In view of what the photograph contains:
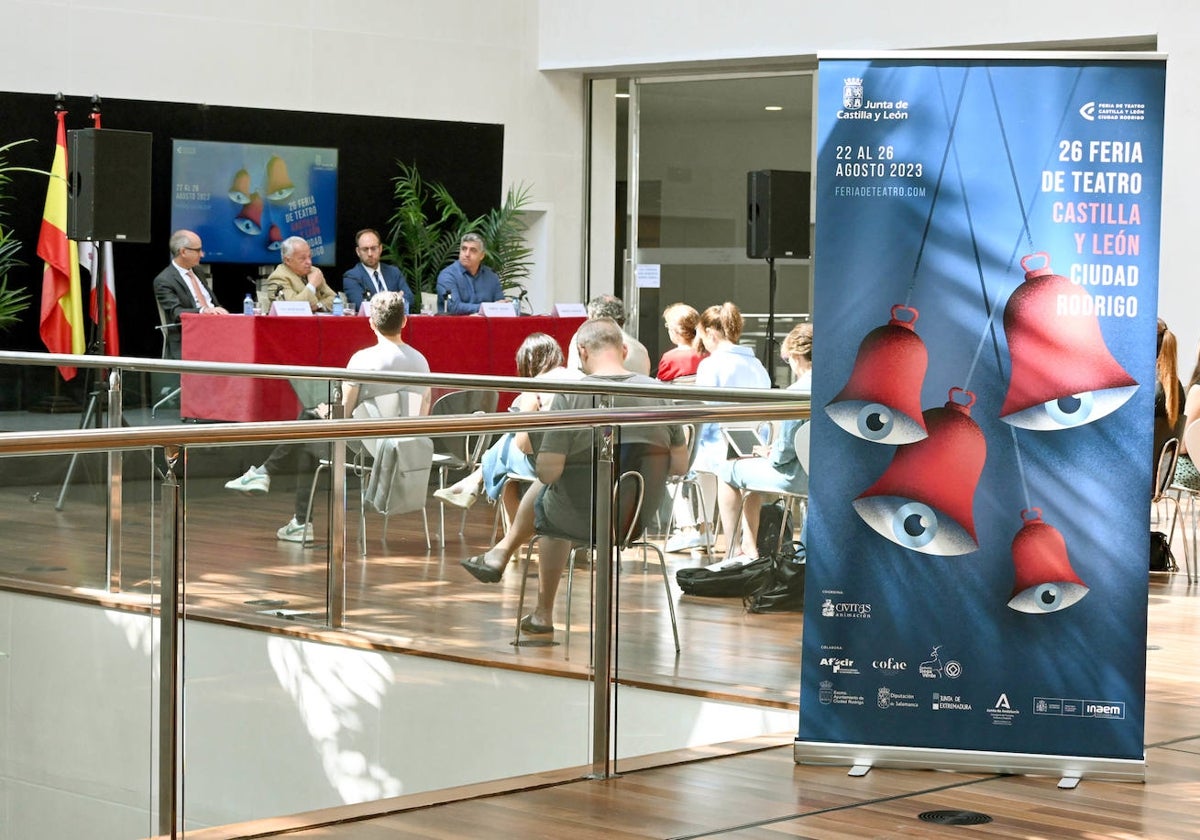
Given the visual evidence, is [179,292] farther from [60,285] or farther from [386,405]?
[386,405]

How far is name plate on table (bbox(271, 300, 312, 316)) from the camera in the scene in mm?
11008

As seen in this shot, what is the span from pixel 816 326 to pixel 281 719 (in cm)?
150

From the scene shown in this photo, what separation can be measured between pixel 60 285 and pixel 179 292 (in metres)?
1.00

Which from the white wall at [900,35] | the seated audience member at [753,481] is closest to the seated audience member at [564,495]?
the seated audience member at [753,481]

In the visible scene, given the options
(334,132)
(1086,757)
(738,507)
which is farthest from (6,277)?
(1086,757)

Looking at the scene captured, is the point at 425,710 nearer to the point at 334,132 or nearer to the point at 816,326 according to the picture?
the point at 816,326

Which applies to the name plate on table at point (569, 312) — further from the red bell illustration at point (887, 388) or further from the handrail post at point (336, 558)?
the red bell illustration at point (887, 388)

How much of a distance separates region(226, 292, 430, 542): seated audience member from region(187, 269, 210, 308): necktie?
3397 millimetres

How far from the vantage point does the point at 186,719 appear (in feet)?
11.5

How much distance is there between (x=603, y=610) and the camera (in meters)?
4.32

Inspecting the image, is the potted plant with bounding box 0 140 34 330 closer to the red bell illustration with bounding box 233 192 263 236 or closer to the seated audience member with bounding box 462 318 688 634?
the red bell illustration with bounding box 233 192 263 236

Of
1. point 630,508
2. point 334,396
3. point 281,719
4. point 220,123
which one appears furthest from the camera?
point 220,123

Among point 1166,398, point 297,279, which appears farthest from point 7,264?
point 1166,398

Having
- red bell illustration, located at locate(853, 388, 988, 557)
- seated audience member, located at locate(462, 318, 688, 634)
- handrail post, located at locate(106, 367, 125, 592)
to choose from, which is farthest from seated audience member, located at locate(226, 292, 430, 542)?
red bell illustration, located at locate(853, 388, 988, 557)
